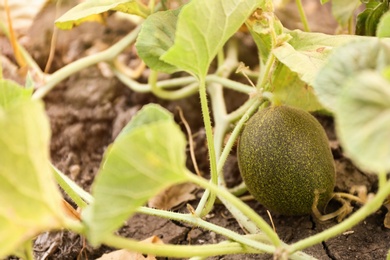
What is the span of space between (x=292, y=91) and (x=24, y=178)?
659 millimetres

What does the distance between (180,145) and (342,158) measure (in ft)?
2.44

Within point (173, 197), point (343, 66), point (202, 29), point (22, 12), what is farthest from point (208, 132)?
point (22, 12)

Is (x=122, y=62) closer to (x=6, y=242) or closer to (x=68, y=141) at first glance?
(x=68, y=141)

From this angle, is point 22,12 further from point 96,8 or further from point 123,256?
point 123,256

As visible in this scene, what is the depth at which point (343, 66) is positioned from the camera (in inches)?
25.9

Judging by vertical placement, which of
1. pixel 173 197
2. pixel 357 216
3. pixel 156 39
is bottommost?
pixel 173 197

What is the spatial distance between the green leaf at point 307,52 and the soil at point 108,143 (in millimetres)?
355

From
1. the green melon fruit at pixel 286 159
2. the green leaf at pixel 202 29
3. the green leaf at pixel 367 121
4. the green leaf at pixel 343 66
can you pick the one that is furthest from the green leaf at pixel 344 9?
the green leaf at pixel 367 121

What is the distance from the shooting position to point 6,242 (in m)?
0.58

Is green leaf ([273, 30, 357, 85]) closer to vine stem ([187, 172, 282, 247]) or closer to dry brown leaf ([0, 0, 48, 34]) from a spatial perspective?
vine stem ([187, 172, 282, 247])

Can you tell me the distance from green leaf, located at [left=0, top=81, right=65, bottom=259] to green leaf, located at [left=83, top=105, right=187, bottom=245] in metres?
0.05

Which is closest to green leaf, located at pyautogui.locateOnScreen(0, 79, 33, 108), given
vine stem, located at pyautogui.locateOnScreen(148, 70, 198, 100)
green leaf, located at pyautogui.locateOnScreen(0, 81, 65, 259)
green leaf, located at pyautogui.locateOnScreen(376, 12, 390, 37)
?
green leaf, located at pyautogui.locateOnScreen(0, 81, 65, 259)

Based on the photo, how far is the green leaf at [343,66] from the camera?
657mm

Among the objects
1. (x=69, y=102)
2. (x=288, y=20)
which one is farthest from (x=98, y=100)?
(x=288, y=20)
